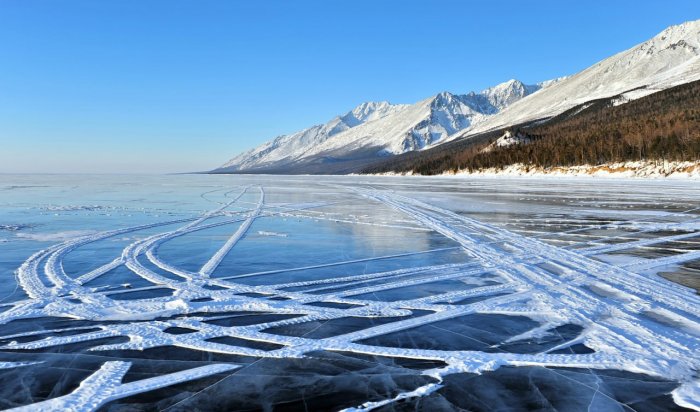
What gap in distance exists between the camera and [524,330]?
5102 millimetres

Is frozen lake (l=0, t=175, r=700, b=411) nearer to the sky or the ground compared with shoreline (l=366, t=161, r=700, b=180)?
nearer to the ground

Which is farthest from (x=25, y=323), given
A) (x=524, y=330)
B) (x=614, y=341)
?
(x=614, y=341)

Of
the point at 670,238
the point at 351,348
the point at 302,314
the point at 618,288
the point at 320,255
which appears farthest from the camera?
the point at 670,238

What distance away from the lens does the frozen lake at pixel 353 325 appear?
3.71 metres

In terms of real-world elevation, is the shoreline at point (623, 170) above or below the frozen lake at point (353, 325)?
above

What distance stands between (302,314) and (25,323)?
332 cm

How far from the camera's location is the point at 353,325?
17.4 ft

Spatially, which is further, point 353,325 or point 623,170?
point 623,170

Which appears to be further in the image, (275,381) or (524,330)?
(524,330)

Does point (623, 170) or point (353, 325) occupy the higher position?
point (623, 170)

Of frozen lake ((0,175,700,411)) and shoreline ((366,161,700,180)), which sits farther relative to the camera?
shoreline ((366,161,700,180))

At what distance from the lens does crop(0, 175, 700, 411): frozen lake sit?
12.2 feet

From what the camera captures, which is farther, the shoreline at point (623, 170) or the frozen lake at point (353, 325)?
the shoreline at point (623, 170)

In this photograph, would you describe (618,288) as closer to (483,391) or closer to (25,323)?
(483,391)
